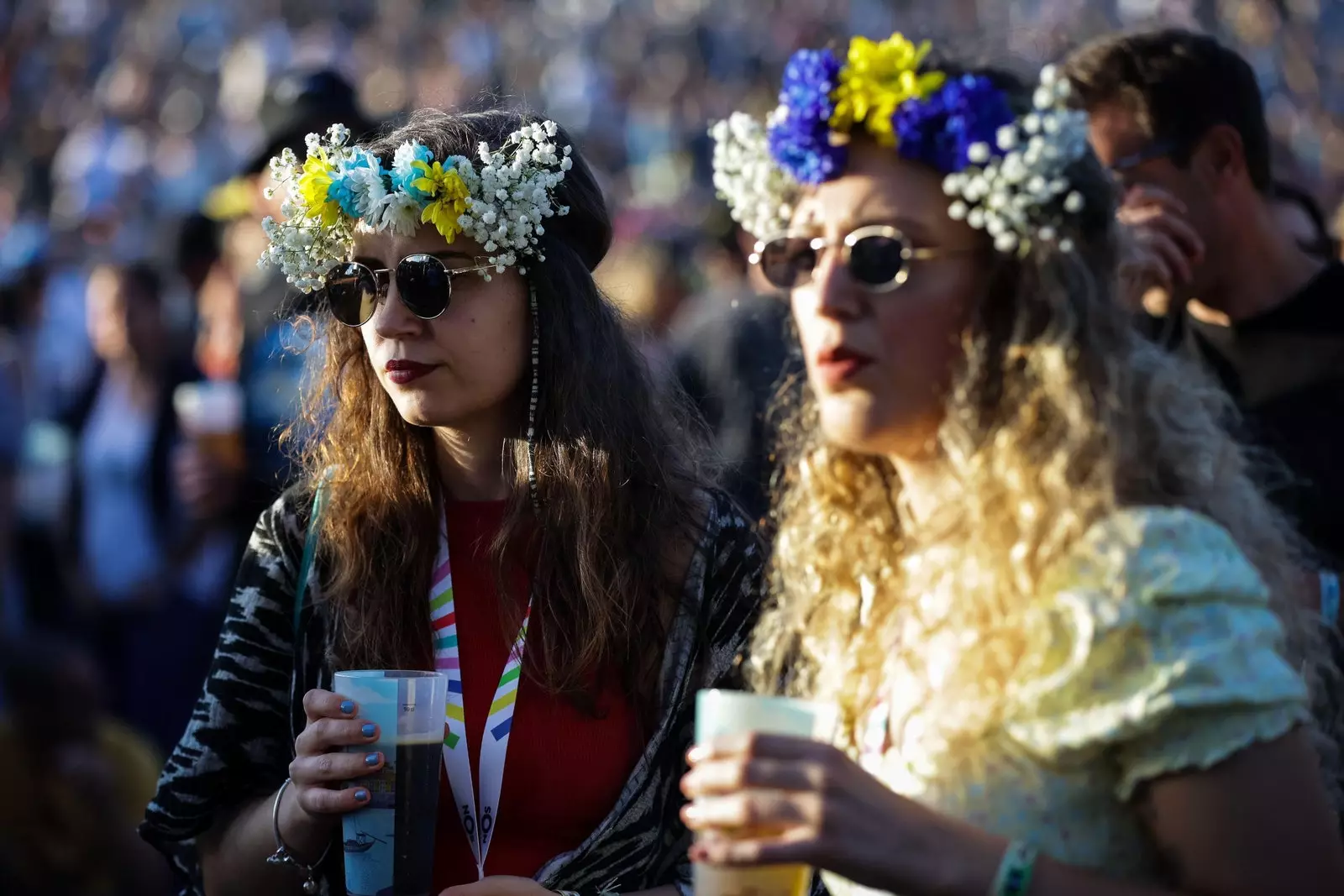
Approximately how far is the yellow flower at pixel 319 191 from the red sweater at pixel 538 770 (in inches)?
34.1

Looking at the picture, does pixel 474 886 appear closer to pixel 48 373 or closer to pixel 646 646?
pixel 646 646

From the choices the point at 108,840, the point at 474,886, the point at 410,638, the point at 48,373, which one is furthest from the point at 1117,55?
the point at 48,373

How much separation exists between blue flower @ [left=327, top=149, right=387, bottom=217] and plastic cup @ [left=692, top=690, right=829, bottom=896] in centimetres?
131

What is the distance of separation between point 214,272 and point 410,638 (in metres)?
3.78

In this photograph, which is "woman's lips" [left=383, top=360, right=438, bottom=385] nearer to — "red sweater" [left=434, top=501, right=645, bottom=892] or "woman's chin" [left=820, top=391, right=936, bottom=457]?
"red sweater" [left=434, top=501, right=645, bottom=892]

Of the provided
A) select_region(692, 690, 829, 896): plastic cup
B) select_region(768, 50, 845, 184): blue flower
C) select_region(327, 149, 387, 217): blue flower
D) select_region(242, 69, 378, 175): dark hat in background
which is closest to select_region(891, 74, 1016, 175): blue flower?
select_region(768, 50, 845, 184): blue flower

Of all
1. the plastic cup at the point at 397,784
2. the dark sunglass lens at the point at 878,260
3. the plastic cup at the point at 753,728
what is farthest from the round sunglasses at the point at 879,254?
the plastic cup at the point at 397,784

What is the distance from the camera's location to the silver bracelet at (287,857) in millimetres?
2686

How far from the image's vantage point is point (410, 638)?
9.39 ft

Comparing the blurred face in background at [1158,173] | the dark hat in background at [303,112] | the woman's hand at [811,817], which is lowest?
the woman's hand at [811,817]

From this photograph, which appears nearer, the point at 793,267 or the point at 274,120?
the point at 793,267

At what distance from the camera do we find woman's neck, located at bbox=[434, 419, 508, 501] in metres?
3.01

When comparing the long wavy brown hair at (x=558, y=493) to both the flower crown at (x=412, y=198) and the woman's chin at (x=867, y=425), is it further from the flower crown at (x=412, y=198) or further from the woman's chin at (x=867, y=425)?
the woman's chin at (x=867, y=425)

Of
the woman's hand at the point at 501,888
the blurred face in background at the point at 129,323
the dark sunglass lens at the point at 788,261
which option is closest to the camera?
the dark sunglass lens at the point at 788,261
